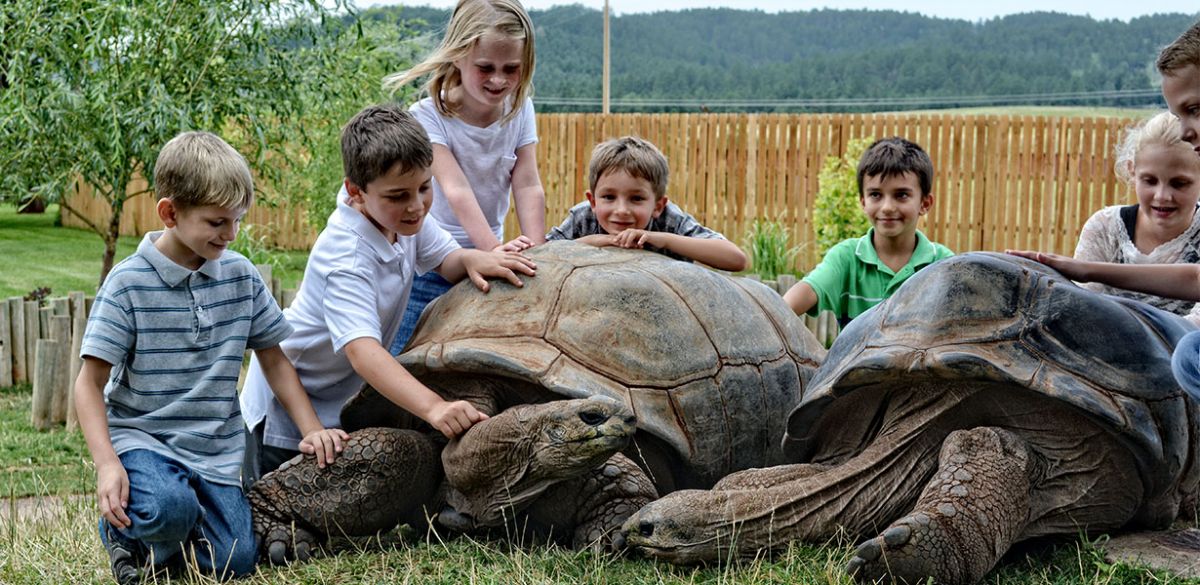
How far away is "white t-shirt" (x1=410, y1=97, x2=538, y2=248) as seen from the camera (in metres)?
4.76

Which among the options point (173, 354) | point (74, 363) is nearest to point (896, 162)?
point (173, 354)

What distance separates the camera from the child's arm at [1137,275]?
11.6 ft

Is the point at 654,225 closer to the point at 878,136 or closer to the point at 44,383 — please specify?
the point at 44,383

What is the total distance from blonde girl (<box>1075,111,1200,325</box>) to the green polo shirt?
798 mm

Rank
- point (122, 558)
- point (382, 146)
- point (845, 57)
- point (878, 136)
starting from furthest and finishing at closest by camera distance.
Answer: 1. point (845, 57)
2. point (878, 136)
3. point (382, 146)
4. point (122, 558)

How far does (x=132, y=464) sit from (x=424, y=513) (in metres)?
0.89

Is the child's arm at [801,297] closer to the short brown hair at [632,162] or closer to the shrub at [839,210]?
the short brown hair at [632,162]

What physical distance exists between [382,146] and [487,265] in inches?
22.5

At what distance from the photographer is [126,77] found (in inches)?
323

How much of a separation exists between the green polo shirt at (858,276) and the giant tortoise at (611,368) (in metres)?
1.07

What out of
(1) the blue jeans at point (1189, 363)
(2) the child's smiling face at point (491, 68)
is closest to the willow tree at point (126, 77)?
(2) the child's smiling face at point (491, 68)

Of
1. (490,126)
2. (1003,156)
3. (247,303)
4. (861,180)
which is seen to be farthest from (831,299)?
(1003,156)

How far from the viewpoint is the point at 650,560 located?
10.7 ft

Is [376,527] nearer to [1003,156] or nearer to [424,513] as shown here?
[424,513]
